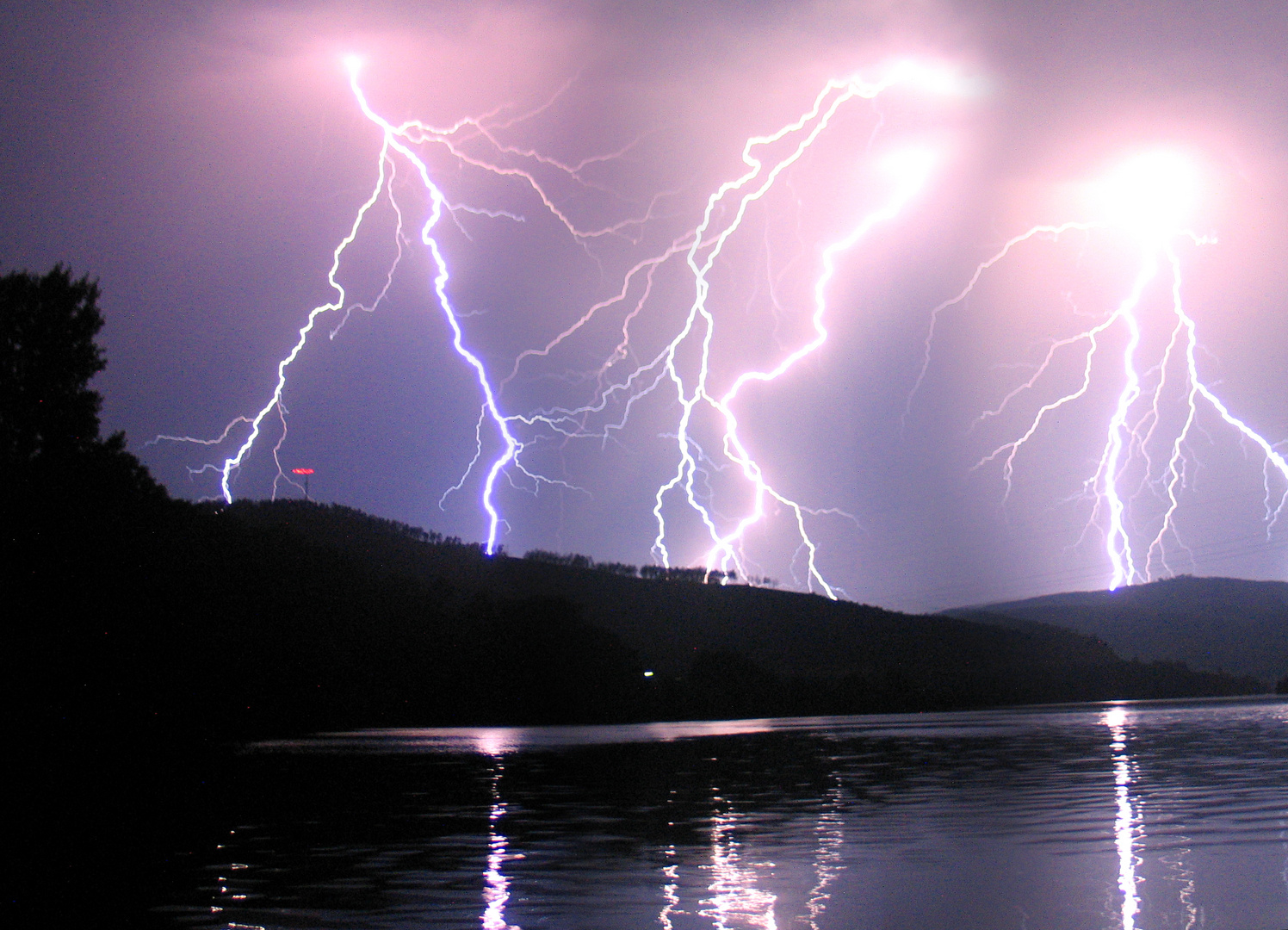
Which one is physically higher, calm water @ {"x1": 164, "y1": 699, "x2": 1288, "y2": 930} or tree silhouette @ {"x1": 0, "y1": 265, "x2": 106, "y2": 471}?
tree silhouette @ {"x1": 0, "y1": 265, "x2": 106, "y2": 471}

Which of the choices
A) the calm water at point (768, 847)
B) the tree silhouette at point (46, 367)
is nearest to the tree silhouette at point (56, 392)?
the tree silhouette at point (46, 367)

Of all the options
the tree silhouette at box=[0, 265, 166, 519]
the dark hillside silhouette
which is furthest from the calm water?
the tree silhouette at box=[0, 265, 166, 519]

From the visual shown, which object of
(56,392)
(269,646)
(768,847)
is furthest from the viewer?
(269,646)

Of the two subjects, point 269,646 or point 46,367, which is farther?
point 269,646

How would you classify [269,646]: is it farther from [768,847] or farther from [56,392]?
[768,847]

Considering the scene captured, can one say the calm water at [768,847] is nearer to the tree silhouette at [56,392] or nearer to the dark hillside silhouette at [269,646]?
the dark hillside silhouette at [269,646]

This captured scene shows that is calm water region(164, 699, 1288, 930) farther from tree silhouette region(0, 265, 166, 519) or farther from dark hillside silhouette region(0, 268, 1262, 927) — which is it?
tree silhouette region(0, 265, 166, 519)

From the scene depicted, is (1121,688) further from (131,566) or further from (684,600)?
(131,566)

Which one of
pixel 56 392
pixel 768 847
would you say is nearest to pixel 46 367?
pixel 56 392
